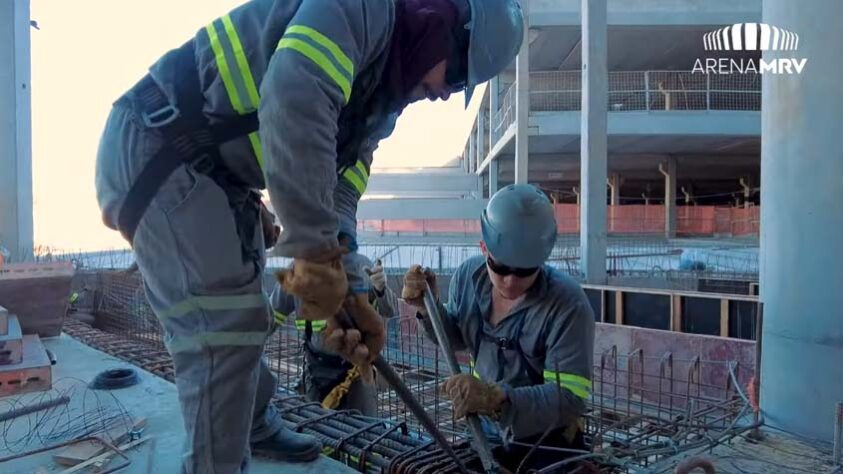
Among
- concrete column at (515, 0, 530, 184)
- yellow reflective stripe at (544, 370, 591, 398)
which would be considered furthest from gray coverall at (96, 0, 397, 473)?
concrete column at (515, 0, 530, 184)

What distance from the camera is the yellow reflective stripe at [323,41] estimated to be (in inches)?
47.2

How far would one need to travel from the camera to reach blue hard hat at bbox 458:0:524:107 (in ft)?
4.80

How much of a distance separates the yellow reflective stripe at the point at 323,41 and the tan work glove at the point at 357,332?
23.7 inches

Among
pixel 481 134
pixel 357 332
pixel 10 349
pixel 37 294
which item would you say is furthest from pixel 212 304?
pixel 481 134

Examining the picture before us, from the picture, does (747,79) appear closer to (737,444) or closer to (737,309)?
(737,309)

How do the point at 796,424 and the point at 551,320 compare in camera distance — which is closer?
the point at 551,320

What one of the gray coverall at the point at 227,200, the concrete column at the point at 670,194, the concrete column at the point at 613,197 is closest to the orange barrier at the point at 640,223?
the concrete column at the point at 613,197

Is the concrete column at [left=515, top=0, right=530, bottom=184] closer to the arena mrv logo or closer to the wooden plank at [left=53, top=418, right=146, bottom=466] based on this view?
the arena mrv logo

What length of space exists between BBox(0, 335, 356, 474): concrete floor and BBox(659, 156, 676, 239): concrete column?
61.1 feet

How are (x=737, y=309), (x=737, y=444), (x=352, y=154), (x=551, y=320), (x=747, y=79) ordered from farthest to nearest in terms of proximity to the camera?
(x=747, y=79) → (x=737, y=309) → (x=737, y=444) → (x=551, y=320) → (x=352, y=154)

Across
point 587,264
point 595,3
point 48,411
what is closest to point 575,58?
point 595,3

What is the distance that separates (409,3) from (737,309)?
6.35 m

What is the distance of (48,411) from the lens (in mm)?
2660

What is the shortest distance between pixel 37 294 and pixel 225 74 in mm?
3136
